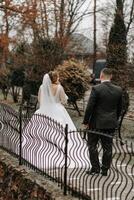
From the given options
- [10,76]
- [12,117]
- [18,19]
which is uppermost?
[18,19]

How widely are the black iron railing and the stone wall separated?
0.13 metres

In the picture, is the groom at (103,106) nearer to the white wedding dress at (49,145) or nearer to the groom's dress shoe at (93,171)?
the groom's dress shoe at (93,171)

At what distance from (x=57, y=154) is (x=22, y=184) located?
74 centimetres

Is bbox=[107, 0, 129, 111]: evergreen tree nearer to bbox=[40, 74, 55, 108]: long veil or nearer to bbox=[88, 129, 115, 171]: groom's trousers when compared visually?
bbox=[40, 74, 55, 108]: long veil

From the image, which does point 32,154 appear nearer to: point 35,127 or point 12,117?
point 35,127

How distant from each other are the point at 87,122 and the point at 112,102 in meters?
0.50

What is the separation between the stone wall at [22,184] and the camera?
7.23 meters

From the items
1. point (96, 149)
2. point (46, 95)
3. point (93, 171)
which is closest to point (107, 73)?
point (96, 149)

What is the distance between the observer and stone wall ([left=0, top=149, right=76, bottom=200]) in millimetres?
7230

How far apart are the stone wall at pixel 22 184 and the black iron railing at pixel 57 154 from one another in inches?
5.0

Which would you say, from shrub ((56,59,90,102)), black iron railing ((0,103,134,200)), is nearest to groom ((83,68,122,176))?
black iron railing ((0,103,134,200))

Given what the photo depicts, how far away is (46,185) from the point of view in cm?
750

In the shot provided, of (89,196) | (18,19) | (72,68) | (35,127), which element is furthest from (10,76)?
(89,196)

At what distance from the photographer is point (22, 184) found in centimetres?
816
